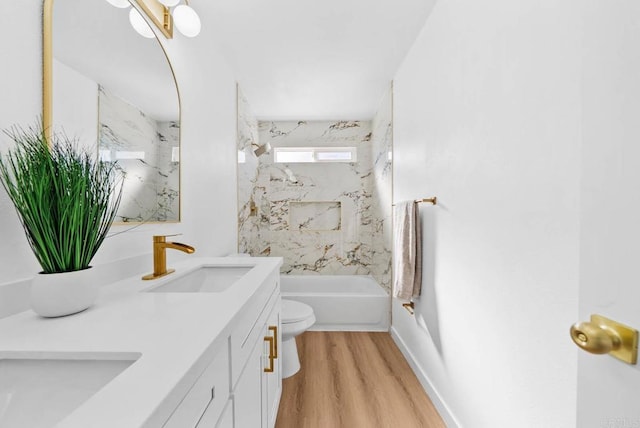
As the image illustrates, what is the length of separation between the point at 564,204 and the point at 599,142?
0.42 metres

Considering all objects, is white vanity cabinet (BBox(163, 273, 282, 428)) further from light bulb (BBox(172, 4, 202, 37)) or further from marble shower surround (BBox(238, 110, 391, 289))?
marble shower surround (BBox(238, 110, 391, 289))

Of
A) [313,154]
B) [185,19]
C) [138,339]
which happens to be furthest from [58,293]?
[313,154]

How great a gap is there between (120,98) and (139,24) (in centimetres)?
40

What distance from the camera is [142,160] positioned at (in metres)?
1.20

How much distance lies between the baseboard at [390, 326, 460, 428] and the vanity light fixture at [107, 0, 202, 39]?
2346 millimetres

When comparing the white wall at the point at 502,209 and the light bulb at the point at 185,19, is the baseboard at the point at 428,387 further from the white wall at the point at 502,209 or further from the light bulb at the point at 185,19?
the light bulb at the point at 185,19

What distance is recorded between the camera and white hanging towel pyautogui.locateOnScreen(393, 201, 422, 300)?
6.08ft

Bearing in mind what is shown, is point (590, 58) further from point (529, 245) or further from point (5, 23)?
point (5, 23)

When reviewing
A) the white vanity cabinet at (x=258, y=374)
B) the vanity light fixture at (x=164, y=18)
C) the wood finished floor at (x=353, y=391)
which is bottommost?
the wood finished floor at (x=353, y=391)

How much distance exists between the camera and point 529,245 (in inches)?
36.5

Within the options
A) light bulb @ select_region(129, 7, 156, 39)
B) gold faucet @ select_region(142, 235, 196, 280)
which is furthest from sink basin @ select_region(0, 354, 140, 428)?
light bulb @ select_region(129, 7, 156, 39)

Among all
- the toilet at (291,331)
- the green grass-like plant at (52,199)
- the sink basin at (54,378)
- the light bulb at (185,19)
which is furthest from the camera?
the toilet at (291,331)

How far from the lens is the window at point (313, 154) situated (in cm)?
360

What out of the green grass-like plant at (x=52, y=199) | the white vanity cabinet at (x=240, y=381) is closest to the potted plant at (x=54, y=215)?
the green grass-like plant at (x=52, y=199)
